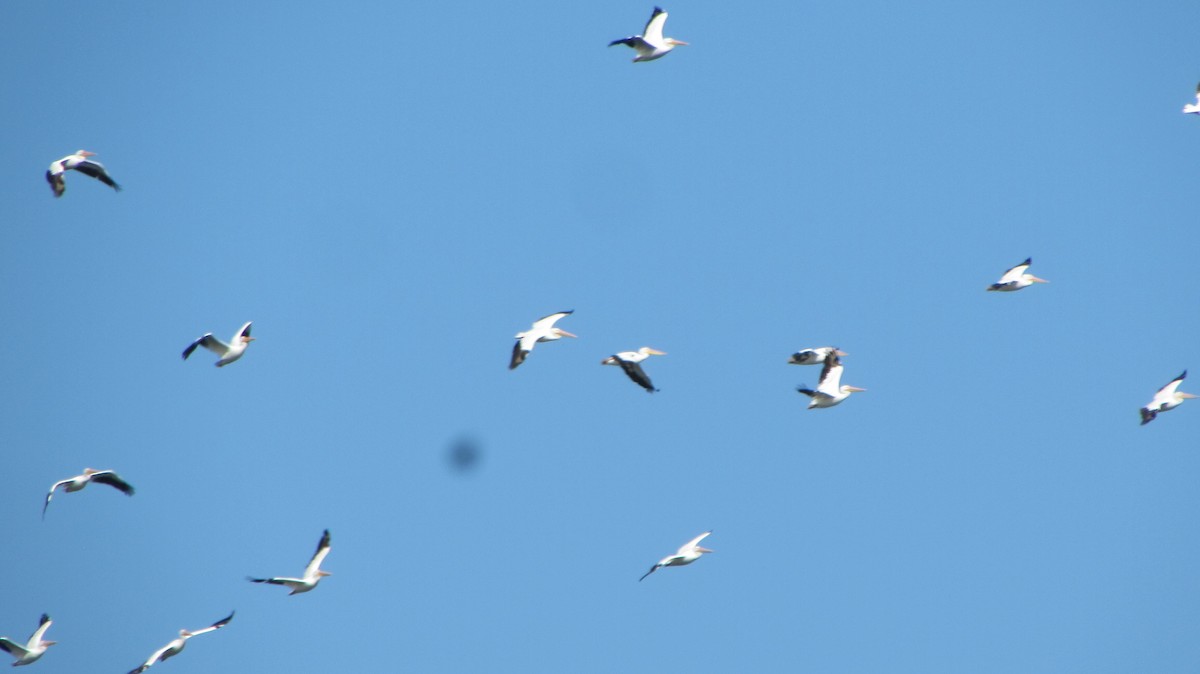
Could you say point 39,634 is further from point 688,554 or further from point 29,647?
point 688,554

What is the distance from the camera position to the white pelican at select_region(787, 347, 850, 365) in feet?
80.2

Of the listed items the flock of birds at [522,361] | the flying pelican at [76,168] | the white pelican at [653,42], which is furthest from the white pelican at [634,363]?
the flying pelican at [76,168]

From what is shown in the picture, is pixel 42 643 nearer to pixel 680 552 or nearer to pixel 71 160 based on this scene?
pixel 71 160

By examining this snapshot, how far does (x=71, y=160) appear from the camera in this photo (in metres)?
24.4

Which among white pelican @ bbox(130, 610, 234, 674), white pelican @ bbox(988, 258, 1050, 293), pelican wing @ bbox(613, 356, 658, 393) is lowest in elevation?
Answer: white pelican @ bbox(130, 610, 234, 674)

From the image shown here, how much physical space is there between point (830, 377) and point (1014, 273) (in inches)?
193

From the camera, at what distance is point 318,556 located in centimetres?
2523

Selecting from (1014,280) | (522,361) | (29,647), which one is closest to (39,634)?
(29,647)

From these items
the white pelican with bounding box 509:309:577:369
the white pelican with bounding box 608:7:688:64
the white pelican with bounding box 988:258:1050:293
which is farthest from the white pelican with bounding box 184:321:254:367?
the white pelican with bounding box 988:258:1050:293

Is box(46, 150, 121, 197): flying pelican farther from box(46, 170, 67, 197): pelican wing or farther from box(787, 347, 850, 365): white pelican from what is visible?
box(787, 347, 850, 365): white pelican

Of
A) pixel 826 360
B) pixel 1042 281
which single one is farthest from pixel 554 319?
pixel 1042 281

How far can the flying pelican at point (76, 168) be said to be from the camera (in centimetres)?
2402

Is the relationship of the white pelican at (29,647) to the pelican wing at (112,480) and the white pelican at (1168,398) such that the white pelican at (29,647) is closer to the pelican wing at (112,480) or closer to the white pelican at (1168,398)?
the pelican wing at (112,480)

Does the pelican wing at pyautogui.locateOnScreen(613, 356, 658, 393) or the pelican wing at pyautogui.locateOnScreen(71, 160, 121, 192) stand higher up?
the pelican wing at pyautogui.locateOnScreen(71, 160, 121, 192)
